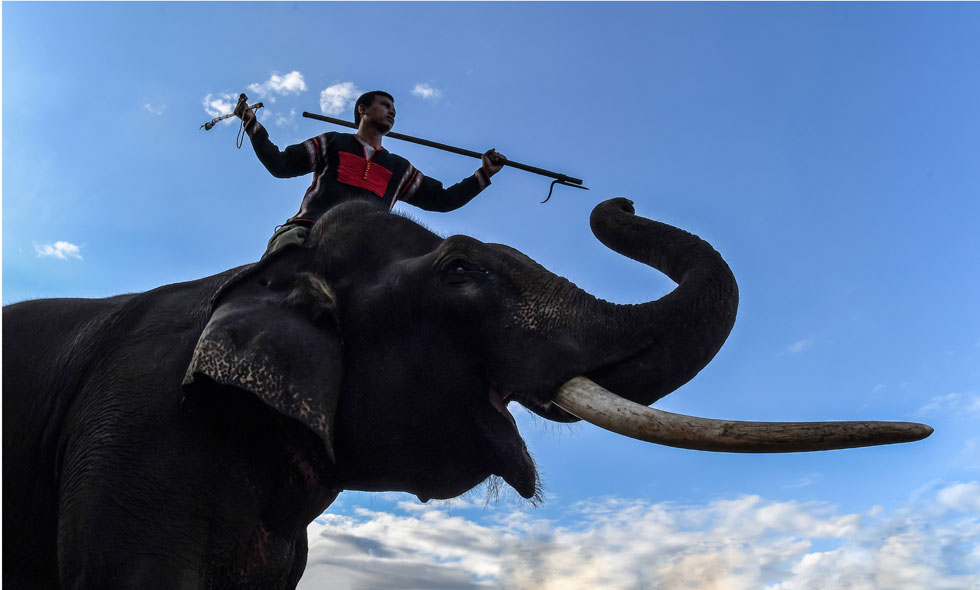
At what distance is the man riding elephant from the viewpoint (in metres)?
3.90

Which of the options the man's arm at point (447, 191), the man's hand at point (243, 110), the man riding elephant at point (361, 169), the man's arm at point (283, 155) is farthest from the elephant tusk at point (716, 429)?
the man's hand at point (243, 110)

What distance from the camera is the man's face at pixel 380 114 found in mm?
4117

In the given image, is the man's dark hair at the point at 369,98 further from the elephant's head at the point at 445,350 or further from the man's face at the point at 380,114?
the elephant's head at the point at 445,350

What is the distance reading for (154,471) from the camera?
8.54 feet

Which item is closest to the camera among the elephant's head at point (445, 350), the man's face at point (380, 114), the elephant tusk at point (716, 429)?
the elephant tusk at point (716, 429)

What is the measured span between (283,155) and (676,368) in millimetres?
2170

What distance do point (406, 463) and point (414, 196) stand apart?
1663 millimetres

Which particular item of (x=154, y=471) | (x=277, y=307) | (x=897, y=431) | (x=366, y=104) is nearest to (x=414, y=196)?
(x=366, y=104)

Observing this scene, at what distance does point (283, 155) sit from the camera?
393 cm

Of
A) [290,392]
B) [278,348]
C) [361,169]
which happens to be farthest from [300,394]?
[361,169]

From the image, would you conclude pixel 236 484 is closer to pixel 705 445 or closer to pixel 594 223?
pixel 705 445

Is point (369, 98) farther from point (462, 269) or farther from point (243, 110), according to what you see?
point (462, 269)

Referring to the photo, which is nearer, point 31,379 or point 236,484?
point 236,484

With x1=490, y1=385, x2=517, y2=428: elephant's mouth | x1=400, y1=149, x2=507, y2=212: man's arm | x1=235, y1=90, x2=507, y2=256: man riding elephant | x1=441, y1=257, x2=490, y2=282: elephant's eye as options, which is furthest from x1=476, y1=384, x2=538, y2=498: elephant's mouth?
x1=400, y1=149, x2=507, y2=212: man's arm
